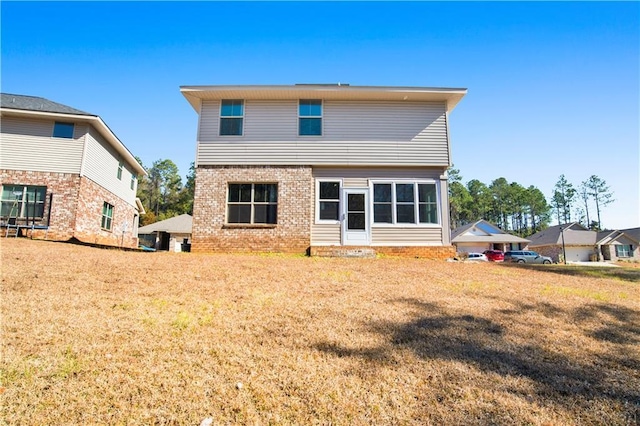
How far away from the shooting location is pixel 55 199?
14.1m

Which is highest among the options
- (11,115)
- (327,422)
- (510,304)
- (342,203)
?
(11,115)

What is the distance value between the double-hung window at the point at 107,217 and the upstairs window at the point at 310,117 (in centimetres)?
1118

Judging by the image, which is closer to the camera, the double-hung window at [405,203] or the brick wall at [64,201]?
the double-hung window at [405,203]

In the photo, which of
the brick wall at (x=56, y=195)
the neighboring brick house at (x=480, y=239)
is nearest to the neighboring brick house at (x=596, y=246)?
the neighboring brick house at (x=480, y=239)

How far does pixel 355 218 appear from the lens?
41.0 ft

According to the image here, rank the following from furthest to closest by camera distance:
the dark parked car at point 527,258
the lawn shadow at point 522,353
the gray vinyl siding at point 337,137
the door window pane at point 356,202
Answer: the dark parked car at point 527,258 → the gray vinyl siding at point 337,137 → the door window pane at point 356,202 → the lawn shadow at point 522,353

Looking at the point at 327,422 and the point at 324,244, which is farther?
the point at 324,244

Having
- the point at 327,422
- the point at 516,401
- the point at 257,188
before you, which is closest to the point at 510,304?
the point at 516,401

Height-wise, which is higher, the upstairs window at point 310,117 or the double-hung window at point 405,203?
the upstairs window at point 310,117

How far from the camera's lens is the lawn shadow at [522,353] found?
123 inches

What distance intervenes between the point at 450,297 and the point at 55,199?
1540cm

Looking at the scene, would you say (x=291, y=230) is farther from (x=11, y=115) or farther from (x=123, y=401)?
(x=11, y=115)

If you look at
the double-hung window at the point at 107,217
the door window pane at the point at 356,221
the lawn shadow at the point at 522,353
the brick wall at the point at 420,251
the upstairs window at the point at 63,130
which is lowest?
the lawn shadow at the point at 522,353

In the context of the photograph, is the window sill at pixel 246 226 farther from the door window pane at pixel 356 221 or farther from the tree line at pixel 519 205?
the tree line at pixel 519 205
